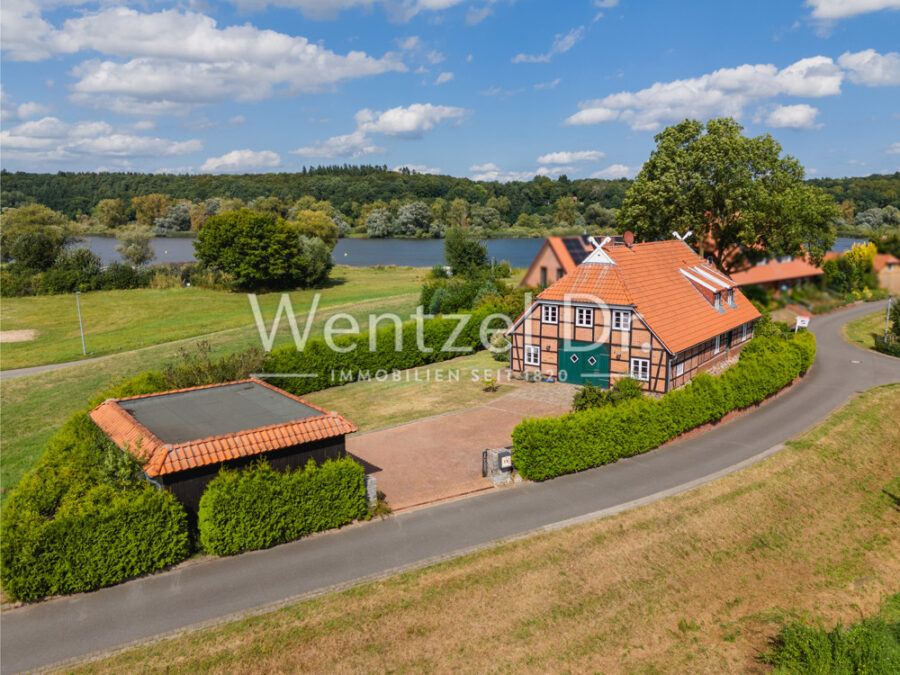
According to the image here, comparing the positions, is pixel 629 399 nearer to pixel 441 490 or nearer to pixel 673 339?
pixel 673 339

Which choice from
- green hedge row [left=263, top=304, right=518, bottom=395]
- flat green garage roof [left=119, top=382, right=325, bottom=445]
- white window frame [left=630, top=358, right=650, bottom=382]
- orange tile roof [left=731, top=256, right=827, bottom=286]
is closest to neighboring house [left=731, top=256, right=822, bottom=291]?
orange tile roof [left=731, top=256, right=827, bottom=286]

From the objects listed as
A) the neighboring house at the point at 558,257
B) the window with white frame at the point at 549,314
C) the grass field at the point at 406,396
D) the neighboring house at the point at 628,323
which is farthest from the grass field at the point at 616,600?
the neighboring house at the point at 558,257

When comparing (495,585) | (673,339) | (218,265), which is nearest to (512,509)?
(495,585)

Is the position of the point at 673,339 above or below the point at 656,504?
above

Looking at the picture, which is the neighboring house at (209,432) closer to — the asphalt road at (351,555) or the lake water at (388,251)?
the asphalt road at (351,555)

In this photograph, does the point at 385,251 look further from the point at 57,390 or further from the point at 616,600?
the point at 616,600

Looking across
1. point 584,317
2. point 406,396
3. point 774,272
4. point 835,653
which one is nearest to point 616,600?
point 835,653
